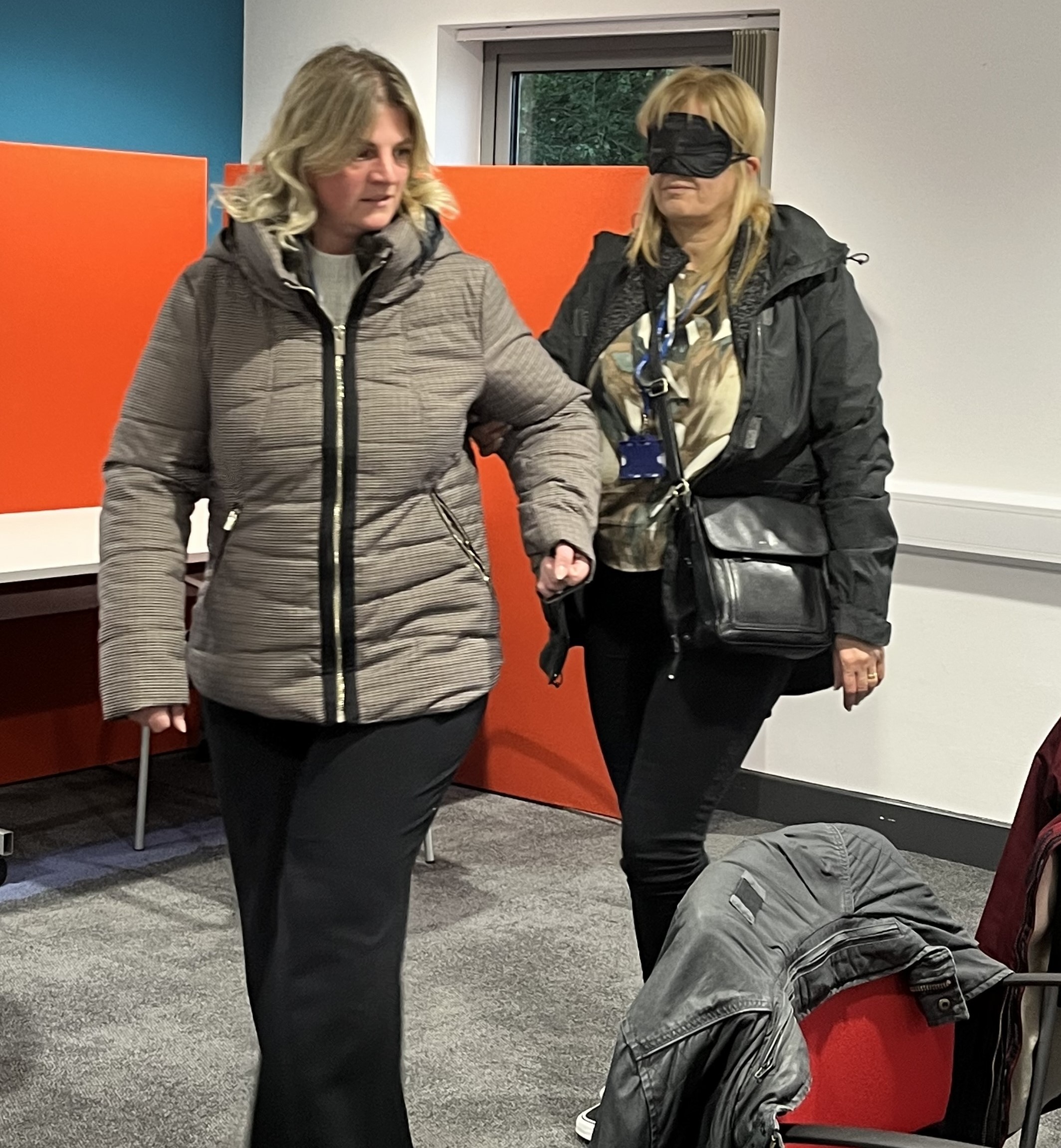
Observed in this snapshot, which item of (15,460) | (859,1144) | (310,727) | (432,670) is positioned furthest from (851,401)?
(15,460)

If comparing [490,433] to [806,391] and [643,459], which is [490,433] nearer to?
[643,459]

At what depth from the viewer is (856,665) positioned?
7.75 feet

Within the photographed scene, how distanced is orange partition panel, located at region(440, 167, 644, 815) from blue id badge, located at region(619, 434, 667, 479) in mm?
1722

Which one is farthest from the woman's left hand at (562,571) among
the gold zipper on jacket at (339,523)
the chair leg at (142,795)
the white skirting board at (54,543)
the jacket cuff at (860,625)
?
the chair leg at (142,795)

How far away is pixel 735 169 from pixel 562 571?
0.70 meters

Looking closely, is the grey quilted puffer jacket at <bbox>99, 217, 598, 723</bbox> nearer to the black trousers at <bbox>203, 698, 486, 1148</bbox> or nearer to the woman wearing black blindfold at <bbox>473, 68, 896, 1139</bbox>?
the black trousers at <bbox>203, 698, 486, 1148</bbox>

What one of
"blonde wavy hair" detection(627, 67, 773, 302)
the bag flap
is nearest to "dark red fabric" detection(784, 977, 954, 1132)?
the bag flap

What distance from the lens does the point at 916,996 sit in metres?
1.68

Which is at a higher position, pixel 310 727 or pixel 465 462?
pixel 465 462

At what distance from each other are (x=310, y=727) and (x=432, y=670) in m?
0.16

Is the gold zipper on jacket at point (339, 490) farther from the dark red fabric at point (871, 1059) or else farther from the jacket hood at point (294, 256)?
the dark red fabric at point (871, 1059)

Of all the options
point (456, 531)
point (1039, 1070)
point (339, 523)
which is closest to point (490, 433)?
point (456, 531)

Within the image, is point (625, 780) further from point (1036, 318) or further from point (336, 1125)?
point (1036, 318)

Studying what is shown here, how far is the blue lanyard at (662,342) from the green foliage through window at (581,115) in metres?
2.48
